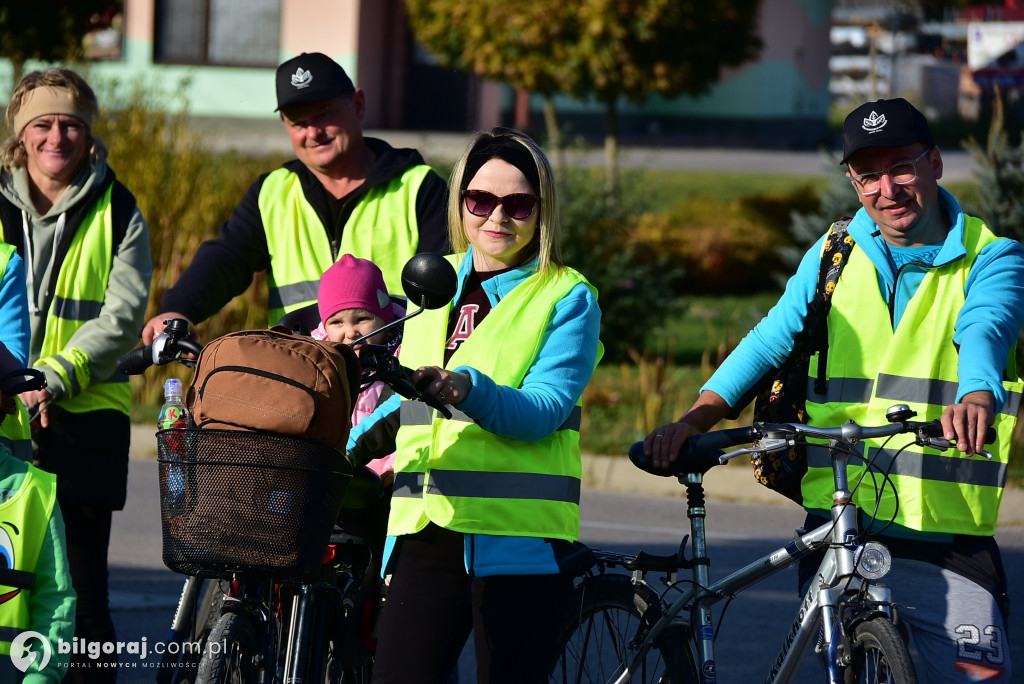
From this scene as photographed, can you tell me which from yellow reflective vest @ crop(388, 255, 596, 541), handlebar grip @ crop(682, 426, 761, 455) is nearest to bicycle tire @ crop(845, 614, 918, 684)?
handlebar grip @ crop(682, 426, 761, 455)

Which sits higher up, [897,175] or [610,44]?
[610,44]

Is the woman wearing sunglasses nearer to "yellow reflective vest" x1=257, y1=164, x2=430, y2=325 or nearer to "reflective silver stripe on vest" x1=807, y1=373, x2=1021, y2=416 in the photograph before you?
"reflective silver stripe on vest" x1=807, y1=373, x2=1021, y2=416

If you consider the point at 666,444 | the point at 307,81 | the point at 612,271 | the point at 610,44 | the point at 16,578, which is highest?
the point at 610,44

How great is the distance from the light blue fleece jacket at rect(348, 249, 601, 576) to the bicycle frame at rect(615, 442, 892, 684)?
638 millimetres

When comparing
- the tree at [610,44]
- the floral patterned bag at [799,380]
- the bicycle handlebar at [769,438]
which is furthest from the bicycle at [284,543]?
the tree at [610,44]

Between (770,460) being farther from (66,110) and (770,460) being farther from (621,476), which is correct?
(621,476)

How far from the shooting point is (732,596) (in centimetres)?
396

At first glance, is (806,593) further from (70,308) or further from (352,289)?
(70,308)

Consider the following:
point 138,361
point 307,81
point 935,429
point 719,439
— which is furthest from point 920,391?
point 307,81

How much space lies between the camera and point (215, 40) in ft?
96.4

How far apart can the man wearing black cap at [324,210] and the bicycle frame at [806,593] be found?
1460 mm

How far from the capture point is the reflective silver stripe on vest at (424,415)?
349 centimetres

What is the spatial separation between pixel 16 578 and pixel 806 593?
2108mm

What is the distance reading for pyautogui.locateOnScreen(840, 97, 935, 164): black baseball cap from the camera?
12.4 ft
